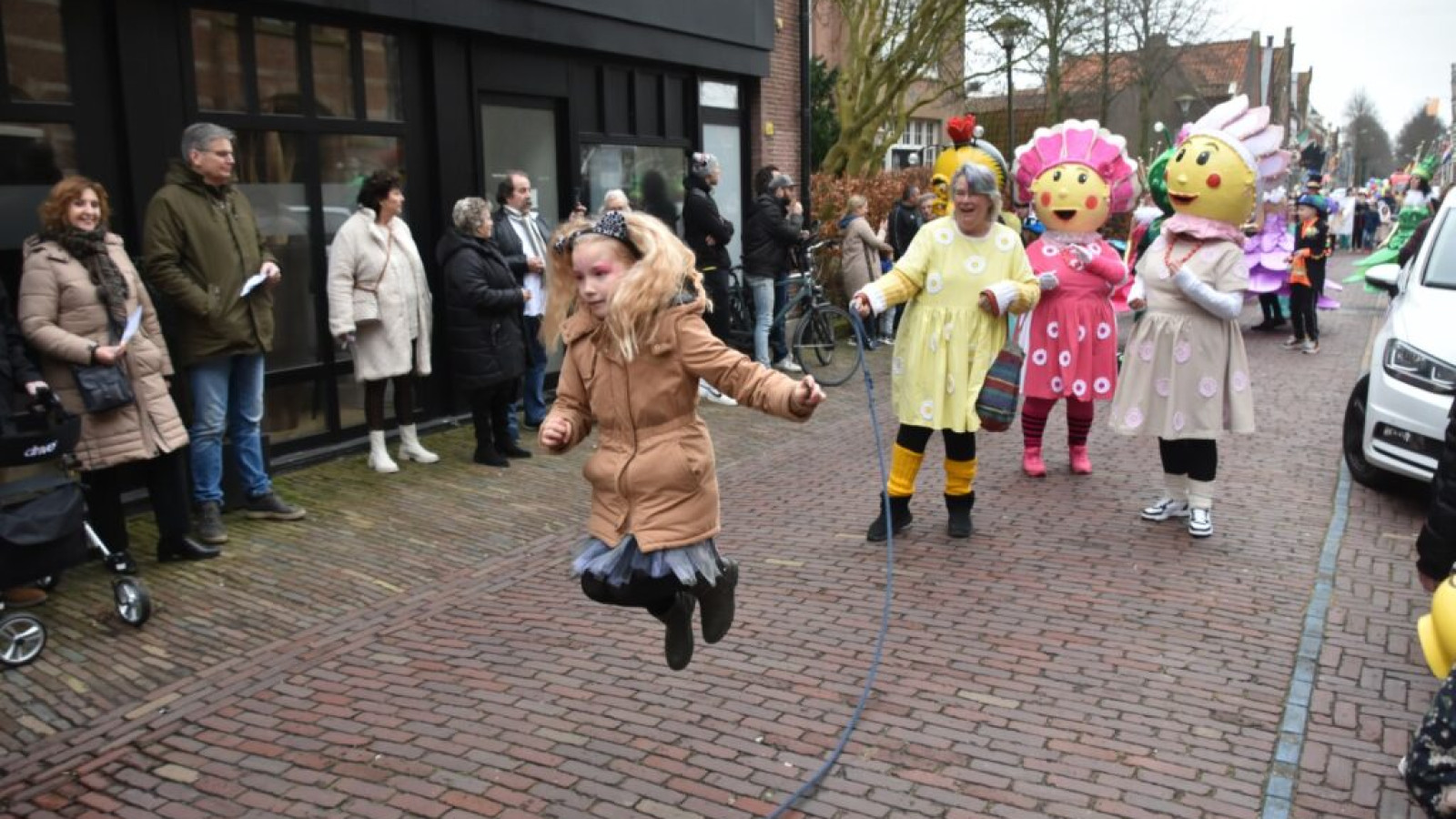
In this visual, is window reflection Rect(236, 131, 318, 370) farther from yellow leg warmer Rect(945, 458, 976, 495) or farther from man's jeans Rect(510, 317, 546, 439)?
yellow leg warmer Rect(945, 458, 976, 495)

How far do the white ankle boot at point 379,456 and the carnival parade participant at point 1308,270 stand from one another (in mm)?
10811

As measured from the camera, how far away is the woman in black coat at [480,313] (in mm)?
7945

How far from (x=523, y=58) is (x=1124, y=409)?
6.12m

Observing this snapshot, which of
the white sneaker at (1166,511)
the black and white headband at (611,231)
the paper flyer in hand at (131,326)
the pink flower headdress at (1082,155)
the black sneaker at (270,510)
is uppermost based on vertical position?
the pink flower headdress at (1082,155)

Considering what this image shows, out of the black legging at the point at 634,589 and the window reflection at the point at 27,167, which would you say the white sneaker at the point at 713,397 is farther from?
the black legging at the point at 634,589

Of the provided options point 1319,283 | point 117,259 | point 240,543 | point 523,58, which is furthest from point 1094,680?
point 1319,283

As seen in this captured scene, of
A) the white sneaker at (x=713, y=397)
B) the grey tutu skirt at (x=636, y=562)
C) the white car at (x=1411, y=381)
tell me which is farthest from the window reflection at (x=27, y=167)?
the white car at (x=1411, y=381)

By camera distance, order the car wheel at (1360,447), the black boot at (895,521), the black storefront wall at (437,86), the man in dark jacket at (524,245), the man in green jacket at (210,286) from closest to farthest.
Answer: the man in green jacket at (210,286), the black boot at (895,521), the black storefront wall at (437,86), the car wheel at (1360,447), the man in dark jacket at (524,245)

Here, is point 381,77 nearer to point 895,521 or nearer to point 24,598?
point 24,598

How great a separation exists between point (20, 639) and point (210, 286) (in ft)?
7.44

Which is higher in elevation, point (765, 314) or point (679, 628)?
point (765, 314)

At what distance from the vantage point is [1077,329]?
7.32m

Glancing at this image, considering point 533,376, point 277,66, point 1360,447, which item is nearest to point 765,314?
point 533,376

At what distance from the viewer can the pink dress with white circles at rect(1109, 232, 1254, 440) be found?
6.23 metres
